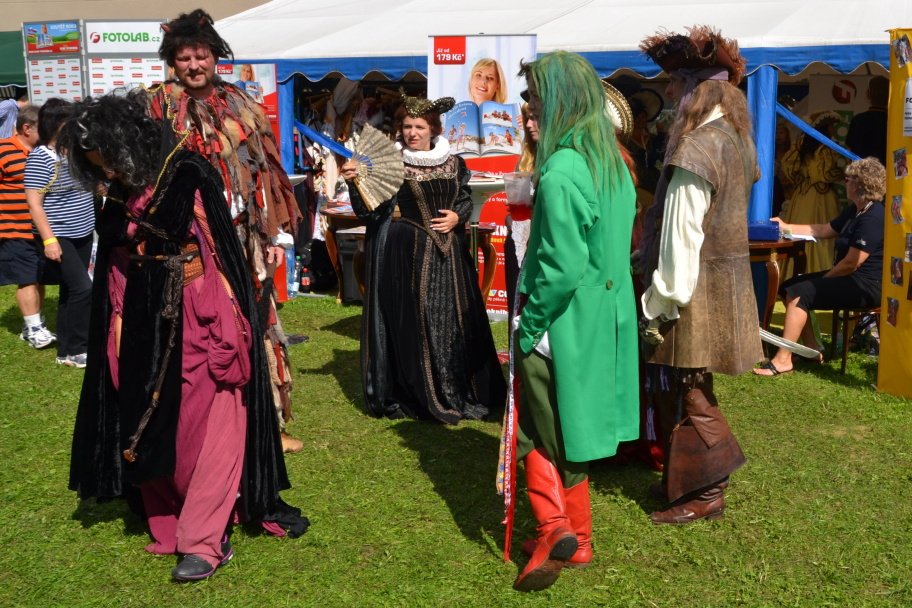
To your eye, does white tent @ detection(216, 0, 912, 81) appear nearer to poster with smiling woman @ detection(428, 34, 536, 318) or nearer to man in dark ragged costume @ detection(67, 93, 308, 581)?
poster with smiling woman @ detection(428, 34, 536, 318)

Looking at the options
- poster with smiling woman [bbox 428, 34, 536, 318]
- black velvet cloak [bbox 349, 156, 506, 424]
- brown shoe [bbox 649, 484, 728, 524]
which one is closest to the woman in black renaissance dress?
black velvet cloak [bbox 349, 156, 506, 424]

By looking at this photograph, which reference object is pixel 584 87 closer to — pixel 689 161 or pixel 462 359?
→ pixel 689 161

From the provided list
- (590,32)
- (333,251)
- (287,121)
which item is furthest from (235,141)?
(590,32)

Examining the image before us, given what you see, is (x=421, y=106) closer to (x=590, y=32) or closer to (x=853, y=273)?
(x=853, y=273)

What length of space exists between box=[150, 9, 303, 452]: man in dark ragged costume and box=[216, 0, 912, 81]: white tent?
15.0ft

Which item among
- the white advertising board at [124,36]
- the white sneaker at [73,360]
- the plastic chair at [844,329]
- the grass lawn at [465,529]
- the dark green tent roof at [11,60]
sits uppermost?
the dark green tent roof at [11,60]

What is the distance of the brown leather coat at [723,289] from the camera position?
382cm

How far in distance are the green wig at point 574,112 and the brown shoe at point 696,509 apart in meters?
1.50

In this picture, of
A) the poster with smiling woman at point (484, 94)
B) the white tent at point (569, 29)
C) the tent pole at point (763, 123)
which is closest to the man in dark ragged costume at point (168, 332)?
the poster with smiling woman at point (484, 94)

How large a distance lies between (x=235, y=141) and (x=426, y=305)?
1646 millimetres

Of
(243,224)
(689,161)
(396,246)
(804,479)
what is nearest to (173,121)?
(243,224)

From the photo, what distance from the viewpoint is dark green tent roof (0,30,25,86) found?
15.7m

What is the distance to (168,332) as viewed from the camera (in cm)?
362

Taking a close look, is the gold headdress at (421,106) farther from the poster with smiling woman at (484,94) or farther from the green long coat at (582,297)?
the poster with smiling woman at (484,94)
